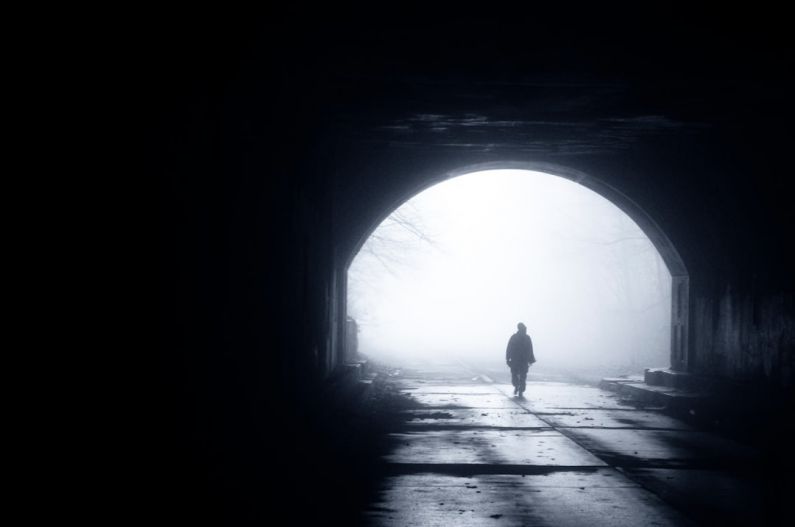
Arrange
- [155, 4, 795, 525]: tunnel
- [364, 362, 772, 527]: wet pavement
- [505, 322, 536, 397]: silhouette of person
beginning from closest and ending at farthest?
[155, 4, 795, 525]: tunnel, [364, 362, 772, 527]: wet pavement, [505, 322, 536, 397]: silhouette of person

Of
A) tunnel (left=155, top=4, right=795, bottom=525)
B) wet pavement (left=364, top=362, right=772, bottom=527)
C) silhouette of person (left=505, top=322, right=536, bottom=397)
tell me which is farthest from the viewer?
silhouette of person (left=505, top=322, right=536, bottom=397)

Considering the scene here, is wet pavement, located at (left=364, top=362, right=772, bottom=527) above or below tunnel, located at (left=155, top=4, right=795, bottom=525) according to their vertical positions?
below

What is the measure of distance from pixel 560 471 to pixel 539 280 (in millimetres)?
84248

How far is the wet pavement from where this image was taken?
7.59m

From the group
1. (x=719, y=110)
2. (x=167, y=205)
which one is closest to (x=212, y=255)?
(x=167, y=205)

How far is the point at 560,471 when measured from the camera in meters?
9.89

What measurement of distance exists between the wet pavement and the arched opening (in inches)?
263

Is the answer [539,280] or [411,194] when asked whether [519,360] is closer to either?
[411,194]

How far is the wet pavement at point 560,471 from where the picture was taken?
7586 mm

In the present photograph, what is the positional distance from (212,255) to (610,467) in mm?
5053

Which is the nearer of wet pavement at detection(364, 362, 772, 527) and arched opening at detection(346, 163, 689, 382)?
wet pavement at detection(364, 362, 772, 527)

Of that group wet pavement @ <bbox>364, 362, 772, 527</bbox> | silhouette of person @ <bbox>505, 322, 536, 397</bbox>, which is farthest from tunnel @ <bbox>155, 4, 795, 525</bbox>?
silhouette of person @ <bbox>505, 322, 536, 397</bbox>

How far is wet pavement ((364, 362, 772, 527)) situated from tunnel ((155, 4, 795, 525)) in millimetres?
70

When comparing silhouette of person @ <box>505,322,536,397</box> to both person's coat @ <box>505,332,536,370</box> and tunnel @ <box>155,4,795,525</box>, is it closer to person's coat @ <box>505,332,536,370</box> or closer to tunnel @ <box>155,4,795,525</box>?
person's coat @ <box>505,332,536,370</box>
